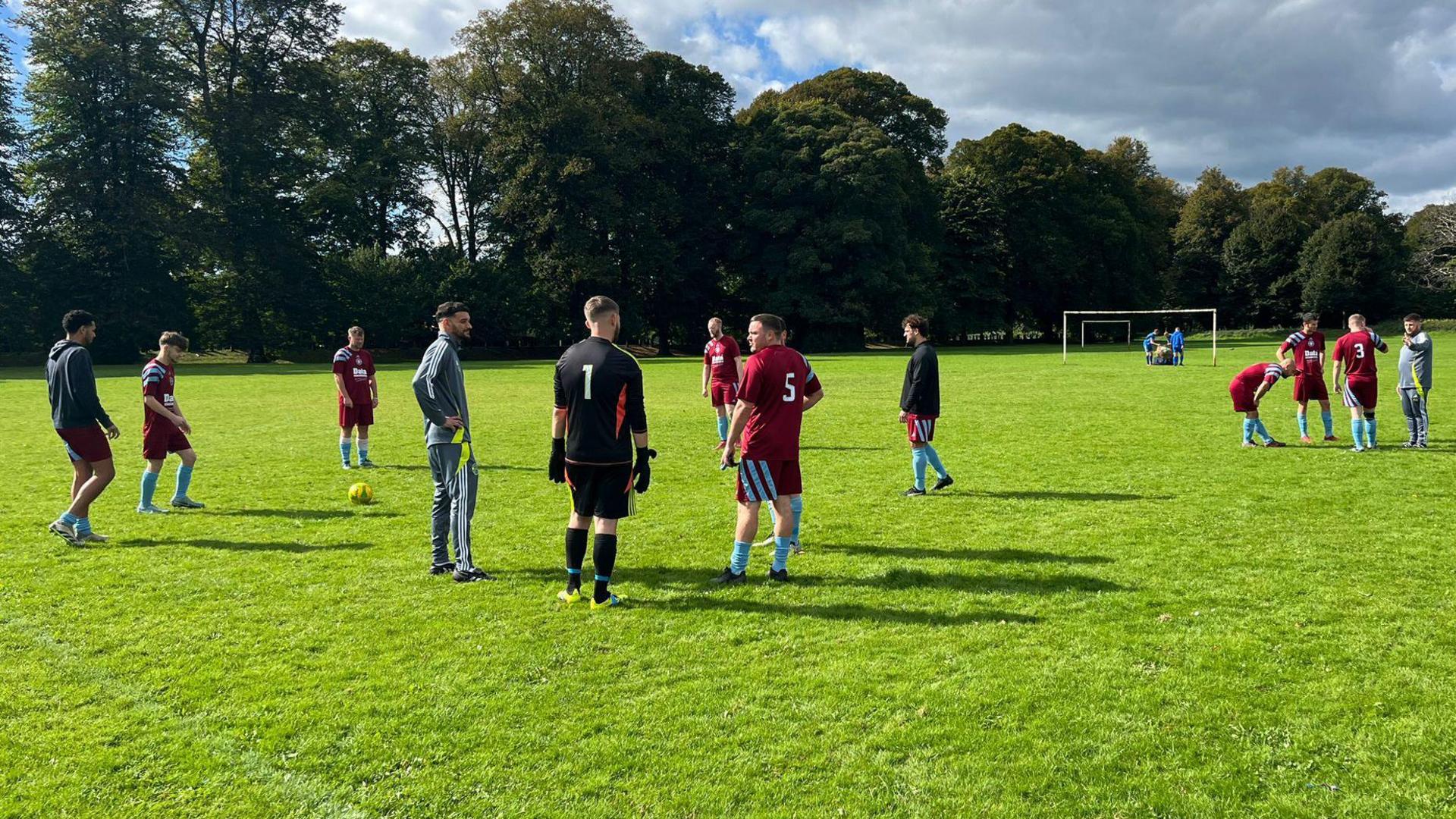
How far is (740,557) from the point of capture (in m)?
6.67

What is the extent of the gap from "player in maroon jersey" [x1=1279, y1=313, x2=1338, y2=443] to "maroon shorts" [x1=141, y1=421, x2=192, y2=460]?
15334 mm

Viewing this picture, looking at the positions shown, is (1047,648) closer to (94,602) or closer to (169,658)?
(169,658)

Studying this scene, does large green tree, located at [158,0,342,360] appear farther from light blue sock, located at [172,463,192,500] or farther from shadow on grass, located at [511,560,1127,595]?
shadow on grass, located at [511,560,1127,595]

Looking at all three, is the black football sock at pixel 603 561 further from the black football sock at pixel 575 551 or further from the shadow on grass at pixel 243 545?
the shadow on grass at pixel 243 545

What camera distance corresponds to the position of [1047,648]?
5.16m

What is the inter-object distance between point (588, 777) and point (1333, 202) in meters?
102

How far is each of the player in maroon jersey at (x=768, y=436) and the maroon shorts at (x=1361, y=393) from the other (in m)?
10.2

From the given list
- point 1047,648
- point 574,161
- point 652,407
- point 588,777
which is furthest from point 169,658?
point 574,161

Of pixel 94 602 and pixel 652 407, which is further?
pixel 652 407

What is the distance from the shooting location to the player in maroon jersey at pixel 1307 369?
13.1 metres

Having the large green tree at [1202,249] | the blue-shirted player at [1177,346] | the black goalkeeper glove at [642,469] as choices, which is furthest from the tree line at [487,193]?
the black goalkeeper glove at [642,469]

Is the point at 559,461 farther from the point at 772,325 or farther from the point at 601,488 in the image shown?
the point at 772,325

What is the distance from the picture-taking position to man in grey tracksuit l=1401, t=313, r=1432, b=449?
1225 centimetres

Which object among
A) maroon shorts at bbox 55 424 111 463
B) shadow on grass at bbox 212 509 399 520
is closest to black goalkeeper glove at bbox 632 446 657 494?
shadow on grass at bbox 212 509 399 520
